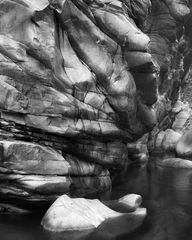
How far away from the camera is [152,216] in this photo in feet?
77.0

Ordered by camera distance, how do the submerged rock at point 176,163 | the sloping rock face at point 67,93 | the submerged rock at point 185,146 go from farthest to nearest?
the submerged rock at point 185,146, the submerged rock at point 176,163, the sloping rock face at point 67,93

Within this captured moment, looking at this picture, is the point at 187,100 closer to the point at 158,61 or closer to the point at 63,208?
the point at 158,61

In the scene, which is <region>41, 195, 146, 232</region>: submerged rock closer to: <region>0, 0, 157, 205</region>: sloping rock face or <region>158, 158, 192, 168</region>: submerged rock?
<region>0, 0, 157, 205</region>: sloping rock face

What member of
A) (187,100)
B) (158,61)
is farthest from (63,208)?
(187,100)

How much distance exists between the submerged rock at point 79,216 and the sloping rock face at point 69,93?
181 cm

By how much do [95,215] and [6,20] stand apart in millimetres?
13806

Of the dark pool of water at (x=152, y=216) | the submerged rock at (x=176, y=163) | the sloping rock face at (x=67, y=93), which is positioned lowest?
the submerged rock at (x=176, y=163)

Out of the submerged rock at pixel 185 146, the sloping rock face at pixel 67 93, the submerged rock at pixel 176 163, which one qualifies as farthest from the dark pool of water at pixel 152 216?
the submerged rock at pixel 185 146

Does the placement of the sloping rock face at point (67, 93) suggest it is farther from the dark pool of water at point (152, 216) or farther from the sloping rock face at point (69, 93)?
the dark pool of water at point (152, 216)

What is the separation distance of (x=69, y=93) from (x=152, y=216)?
10.3 m

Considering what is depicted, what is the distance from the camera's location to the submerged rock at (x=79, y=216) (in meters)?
19.8

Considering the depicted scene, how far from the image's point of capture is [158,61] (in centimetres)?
5222

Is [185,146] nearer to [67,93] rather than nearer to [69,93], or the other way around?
[69,93]

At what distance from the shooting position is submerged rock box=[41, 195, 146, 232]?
19.8 meters
